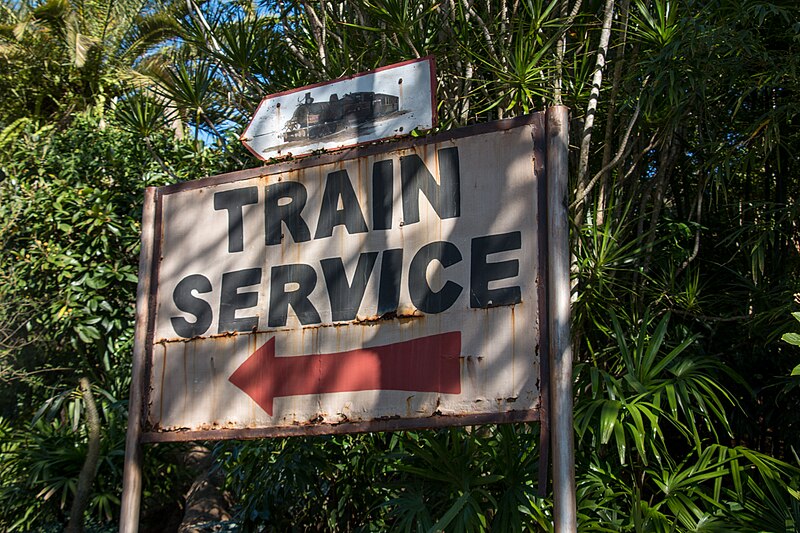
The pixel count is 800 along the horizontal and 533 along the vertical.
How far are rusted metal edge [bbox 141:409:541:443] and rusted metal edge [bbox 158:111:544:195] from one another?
1137mm

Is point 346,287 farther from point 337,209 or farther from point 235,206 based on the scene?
point 235,206

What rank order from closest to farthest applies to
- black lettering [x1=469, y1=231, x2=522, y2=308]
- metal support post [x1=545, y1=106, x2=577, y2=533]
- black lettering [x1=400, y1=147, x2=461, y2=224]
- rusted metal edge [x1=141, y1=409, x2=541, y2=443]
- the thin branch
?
metal support post [x1=545, y1=106, x2=577, y2=533] < rusted metal edge [x1=141, y1=409, x2=541, y2=443] < black lettering [x1=469, y1=231, x2=522, y2=308] < black lettering [x1=400, y1=147, x2=461, y2=224] < the thin branch

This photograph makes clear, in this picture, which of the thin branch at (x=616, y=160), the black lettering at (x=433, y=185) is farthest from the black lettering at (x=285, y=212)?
the thin branch at (x=616, y=160)

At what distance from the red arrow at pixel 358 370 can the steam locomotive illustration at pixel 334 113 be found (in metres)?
0.99

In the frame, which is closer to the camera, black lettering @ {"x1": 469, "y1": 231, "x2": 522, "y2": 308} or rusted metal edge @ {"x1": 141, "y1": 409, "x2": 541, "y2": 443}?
rusted metal edge @ {"x1": 141, "y1": 409, "x2": 541, "y2": 443}

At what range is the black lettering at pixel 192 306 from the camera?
12.1ft

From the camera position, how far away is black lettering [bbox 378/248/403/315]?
330cm

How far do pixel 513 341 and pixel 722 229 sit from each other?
3.66 metres

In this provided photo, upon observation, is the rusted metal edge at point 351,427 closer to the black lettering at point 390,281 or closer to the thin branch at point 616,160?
the black lettering at point 390,281

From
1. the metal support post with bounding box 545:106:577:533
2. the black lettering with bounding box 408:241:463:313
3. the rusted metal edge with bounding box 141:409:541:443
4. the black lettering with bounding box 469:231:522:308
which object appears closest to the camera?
the metal support post with bounding box 545:106:577:533

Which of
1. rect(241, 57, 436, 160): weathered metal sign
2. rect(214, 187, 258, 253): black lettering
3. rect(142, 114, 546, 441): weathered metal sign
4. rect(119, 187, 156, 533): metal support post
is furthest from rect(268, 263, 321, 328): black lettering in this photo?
rect(119, 187, 156, 533): metal support post

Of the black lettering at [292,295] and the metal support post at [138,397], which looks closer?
the black lettering at [292,295]

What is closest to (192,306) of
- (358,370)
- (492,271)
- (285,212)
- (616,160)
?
(285,212)

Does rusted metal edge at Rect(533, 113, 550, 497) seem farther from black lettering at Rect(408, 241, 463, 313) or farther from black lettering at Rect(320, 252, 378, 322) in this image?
black lettering at Rect(320, 252, 378, 322)
